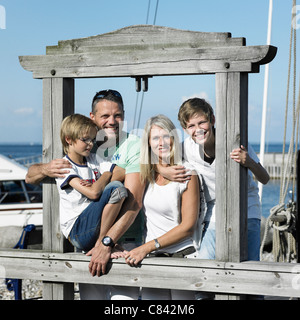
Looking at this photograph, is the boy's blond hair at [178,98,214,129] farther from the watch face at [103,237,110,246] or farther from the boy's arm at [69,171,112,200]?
the watch face at [103,237,110,246]

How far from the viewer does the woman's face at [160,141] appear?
4.45 metres

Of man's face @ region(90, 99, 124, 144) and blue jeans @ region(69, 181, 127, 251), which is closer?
blue jeans @ region(69, 181, 127, 251)

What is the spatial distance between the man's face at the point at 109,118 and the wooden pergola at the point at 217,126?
0.79 feet

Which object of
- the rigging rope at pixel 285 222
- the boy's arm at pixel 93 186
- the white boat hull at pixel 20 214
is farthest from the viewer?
the white boat hull at pixel 20 214

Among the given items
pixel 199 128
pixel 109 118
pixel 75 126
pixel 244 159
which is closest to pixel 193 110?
pixel 199 128

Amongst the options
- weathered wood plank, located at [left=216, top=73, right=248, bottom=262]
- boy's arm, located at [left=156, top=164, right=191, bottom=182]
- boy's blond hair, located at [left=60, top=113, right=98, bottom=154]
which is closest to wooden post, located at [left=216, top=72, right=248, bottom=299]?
weathered wood plank, located at [left=216, top=73, right=248, bottom=262]

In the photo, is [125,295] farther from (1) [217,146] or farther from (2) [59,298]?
(1) [217,146]

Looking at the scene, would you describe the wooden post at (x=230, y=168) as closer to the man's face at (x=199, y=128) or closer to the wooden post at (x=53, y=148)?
the man's face at (x=199, y=128)

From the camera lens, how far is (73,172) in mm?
4621

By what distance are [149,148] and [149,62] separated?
619 millimetres

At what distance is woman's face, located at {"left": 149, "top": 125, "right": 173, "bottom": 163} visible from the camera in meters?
4.45

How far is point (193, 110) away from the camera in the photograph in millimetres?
4527

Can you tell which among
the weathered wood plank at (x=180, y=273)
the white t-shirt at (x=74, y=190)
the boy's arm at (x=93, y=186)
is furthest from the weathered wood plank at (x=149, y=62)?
the weathered wood plank at (x=180, y=273)

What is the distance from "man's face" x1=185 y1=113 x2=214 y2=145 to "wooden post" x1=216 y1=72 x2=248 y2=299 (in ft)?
0.56
